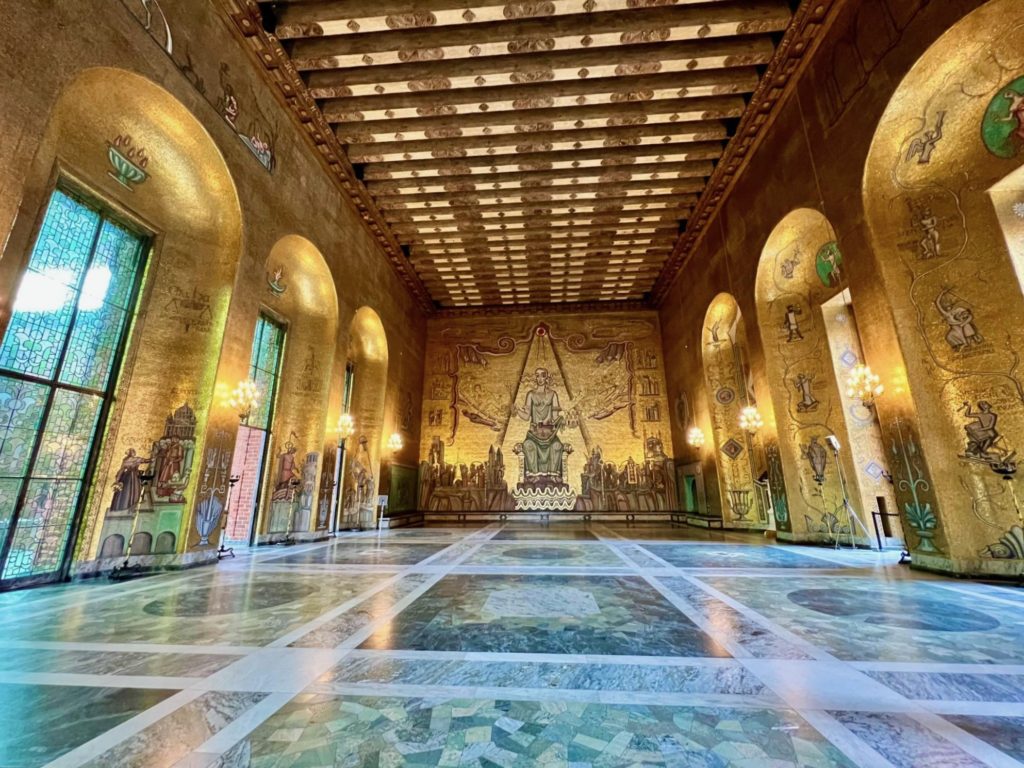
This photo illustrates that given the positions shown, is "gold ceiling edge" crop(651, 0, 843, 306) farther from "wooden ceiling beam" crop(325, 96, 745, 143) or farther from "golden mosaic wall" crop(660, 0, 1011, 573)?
"wooden ceiling beam" crop(325, 96, 745, 143)

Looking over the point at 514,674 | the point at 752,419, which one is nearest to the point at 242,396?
the point at 514,674

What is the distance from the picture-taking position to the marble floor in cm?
161

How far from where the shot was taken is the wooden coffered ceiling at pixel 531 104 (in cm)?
667

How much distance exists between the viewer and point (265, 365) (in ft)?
28.8

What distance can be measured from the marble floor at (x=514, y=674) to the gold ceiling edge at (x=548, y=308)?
1275cm

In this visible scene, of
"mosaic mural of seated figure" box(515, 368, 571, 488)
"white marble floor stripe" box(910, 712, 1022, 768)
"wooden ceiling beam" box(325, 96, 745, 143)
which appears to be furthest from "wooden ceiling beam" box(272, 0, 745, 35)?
"mosaic mural of seated figure" box(515, 368, 571, 488)

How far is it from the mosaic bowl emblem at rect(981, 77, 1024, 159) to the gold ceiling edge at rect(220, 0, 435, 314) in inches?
402

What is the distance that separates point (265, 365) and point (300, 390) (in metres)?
0.87

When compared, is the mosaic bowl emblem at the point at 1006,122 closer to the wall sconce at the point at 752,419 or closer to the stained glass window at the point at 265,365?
the wall sconce at the point at 752,419

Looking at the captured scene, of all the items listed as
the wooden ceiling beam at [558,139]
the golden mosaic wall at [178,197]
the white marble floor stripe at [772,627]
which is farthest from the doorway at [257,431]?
the white marble floor stripe at [772,627]

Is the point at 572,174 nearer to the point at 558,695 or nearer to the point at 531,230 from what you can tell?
the point at 531,230

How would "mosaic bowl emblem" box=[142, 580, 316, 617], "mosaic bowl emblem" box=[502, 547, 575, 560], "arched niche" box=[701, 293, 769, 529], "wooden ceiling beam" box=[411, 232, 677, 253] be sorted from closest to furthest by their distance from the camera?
1. "mosaic bowl emblem" box=[142, 580, 316, 617]
2. "mosaic bowl emblem" box=[502, 547, 575, 560]
3. "arched niche" box=[701, 293, 769, 529]
4. "wooden ceiling beam" box=[411, 232, 677, 253]

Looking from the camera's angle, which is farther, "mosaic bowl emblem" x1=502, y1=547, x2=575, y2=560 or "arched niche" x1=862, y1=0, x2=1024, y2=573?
"mosaic bowl emblem" x1=502, y1=547, x2=575, y2=560

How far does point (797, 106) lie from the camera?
7312 millimetres
